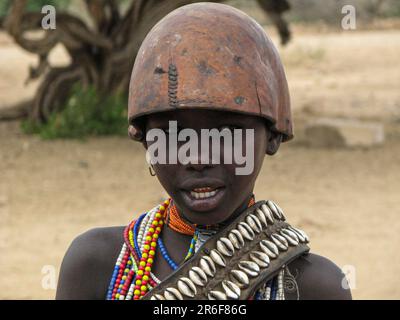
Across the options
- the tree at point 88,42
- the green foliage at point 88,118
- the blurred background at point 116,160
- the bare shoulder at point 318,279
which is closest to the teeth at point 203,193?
the bare shoulder at point 318,279

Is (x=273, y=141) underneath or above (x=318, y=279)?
above

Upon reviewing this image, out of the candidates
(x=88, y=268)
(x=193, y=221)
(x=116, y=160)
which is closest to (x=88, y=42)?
(x=116, y=160)

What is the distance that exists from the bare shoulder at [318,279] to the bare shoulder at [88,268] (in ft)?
1.62

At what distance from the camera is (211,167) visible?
1.91m

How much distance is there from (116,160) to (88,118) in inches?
54.3

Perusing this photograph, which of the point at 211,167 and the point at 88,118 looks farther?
the point at 88,118

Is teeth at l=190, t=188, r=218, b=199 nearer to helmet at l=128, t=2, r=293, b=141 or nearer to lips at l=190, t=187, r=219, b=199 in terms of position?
lips at l=190, t=187, r=219, b=199

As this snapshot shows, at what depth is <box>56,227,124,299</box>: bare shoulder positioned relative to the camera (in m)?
2.13

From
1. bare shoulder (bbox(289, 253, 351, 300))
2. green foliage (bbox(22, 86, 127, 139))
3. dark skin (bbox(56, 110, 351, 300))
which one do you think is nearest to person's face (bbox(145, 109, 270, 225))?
dark skin (bbox(56, 110, 351, 300))

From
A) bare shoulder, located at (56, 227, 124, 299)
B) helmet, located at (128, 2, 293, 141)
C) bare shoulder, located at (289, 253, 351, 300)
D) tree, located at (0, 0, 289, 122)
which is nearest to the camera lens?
helmet, located at (128, 2, 293, 141)

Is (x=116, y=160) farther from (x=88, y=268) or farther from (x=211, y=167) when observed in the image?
(x=211, y=167)

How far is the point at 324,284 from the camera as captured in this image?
203cm

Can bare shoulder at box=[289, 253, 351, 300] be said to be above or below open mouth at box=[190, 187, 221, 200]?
below

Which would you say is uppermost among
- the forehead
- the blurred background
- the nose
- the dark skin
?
the forehead
